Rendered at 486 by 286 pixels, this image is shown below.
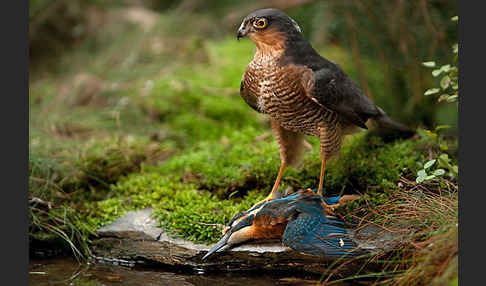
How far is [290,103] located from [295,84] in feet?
0.48

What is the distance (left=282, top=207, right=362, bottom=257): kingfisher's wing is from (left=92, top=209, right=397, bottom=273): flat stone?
0.52ft

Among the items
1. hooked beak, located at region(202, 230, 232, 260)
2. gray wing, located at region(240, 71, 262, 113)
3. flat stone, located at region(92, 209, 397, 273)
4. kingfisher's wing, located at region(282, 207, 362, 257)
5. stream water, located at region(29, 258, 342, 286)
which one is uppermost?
gray wing, located at region(240, 71, 262, 113)

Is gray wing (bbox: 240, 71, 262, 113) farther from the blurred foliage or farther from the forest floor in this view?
the blurred foliage

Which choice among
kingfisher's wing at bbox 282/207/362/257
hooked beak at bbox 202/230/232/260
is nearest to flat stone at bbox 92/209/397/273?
hooked beak at bbox 202/230/232/260

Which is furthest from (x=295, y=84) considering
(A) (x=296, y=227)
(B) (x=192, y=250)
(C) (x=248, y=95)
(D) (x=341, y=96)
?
(B) (x=192, y=250)

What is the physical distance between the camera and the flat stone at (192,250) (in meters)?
3.29

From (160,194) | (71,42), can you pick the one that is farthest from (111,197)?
(71,42)

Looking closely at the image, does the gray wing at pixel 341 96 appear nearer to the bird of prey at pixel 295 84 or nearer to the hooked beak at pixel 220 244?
the bird of prey at pixel 295 84

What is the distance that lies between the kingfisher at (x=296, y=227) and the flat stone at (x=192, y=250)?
10 cm

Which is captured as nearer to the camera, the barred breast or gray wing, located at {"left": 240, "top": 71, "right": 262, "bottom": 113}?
the barred breast

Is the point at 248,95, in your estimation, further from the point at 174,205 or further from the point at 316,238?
the point at 316,238

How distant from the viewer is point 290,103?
3416 mm

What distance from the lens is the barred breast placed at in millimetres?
3379

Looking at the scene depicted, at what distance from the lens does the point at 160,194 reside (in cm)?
434
